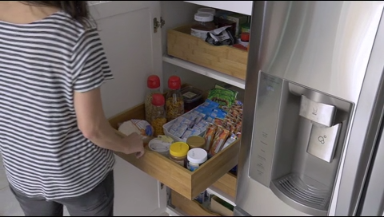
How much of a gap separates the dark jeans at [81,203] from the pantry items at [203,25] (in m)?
0.52

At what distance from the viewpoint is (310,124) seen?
0.92 m

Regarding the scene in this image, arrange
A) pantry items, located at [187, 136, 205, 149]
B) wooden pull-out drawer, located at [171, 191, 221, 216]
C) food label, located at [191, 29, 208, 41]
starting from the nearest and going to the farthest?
pantry items, located at [187, 136, 205, 149] < food label, located at [191, 29, 208, 41] < wooden pull-out drawer, located at [171, 191, 221, 216]

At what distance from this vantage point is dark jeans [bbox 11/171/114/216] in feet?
3.54

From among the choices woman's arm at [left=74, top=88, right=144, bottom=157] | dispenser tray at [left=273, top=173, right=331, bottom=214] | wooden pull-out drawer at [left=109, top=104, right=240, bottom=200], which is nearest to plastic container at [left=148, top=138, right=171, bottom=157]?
wooden pull-out drawer at [left=109, top=104, right=240, bottom=200]

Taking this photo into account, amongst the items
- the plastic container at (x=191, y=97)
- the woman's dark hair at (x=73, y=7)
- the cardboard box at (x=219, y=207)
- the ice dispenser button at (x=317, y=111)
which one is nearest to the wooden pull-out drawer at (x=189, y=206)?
the cardboard box at (x=219, y=207)

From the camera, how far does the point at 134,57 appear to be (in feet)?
4.25

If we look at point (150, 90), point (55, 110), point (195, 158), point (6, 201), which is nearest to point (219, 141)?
point (195, 158)

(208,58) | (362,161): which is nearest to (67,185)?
(208,58)

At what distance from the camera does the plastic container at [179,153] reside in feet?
3.57

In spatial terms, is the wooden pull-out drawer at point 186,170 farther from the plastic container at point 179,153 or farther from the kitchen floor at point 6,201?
the kitchen floor at point 6,201

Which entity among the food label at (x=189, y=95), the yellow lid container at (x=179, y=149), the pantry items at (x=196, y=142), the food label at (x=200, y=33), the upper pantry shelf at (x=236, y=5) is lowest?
the pantry items at (x=196, y=142)

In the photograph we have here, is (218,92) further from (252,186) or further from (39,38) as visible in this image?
(39,38)

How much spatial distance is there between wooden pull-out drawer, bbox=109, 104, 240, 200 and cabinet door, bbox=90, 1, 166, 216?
24 cm

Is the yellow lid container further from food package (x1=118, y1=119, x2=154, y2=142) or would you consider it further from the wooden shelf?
the wooden shelf
